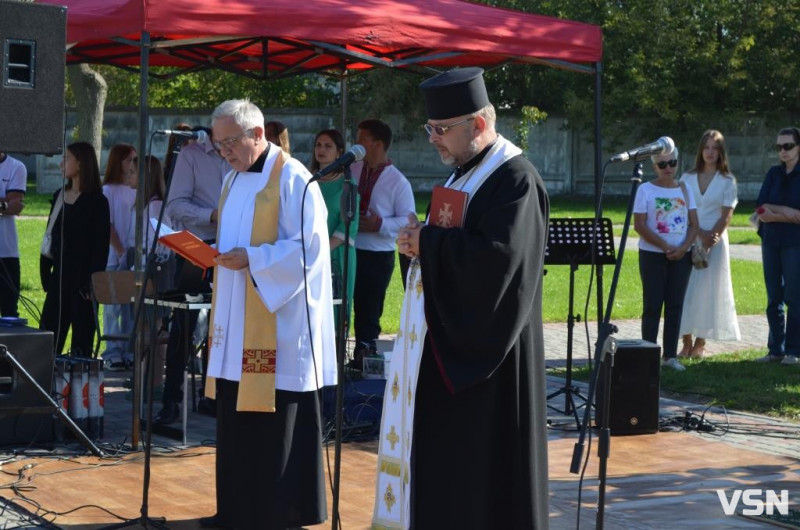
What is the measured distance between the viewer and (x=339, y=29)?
8.10 metres

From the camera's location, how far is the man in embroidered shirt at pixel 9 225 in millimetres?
11086

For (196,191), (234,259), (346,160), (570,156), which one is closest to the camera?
(346,160)

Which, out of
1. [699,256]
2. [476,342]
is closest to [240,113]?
[476,342]

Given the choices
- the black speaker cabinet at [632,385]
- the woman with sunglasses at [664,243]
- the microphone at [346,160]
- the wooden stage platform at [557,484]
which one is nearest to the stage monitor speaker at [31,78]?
the wooden stage platform at [557,484]

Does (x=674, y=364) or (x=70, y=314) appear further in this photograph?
(x=674, y=364)

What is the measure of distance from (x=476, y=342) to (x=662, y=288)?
6593mm

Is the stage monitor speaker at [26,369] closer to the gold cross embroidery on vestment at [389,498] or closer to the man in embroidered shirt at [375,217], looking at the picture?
the gold cross embroidery on vestment at [389,498]

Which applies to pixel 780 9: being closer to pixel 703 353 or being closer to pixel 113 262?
pixel 703 353

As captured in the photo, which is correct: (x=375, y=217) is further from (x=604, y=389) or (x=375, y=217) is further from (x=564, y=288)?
(x=564, y=288)

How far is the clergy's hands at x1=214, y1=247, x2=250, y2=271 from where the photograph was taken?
5910mm

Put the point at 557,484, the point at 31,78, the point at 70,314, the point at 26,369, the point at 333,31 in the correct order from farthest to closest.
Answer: the point at 70,314
the point at 333,31
the point at 557,484
the point at 26,369
the point at 31,78

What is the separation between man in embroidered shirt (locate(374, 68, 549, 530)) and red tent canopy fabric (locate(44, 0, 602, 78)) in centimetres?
313

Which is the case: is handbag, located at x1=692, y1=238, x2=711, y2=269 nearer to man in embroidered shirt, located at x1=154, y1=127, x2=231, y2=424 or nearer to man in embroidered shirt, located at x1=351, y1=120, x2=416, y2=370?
man in embroidered shirt, located at x1=351, y1=120, x2=416, y2=370

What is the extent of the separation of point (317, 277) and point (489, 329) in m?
1.73
